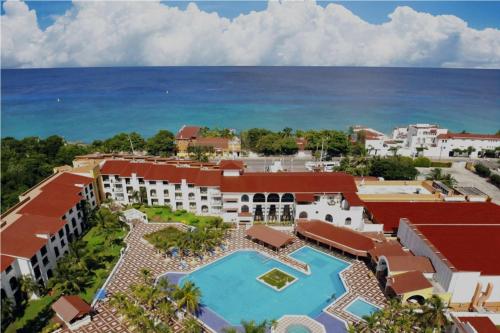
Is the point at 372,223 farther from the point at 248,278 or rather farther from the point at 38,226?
the point at 38,226

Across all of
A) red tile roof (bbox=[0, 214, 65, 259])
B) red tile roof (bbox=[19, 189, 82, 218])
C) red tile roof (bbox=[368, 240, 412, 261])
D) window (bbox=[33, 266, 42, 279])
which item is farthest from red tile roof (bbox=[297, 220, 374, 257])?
red tile roof (bbox=[19, 189, 82, 218])

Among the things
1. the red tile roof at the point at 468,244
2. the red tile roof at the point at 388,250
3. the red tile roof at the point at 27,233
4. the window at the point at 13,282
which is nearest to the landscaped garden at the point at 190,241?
the red tile roof at the point at 27,233

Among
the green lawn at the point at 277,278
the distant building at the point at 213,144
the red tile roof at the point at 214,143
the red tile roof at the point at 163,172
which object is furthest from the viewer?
the red tile roof at the point at 214,143

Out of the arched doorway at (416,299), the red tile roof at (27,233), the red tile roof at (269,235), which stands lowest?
the arched doorway at (416,299)

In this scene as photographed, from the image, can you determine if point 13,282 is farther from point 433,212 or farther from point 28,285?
point 433,212

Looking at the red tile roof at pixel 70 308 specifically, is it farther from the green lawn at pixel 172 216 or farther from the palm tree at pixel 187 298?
the green lawn at pixel 172 216

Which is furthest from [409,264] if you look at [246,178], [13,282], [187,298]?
[13,282]

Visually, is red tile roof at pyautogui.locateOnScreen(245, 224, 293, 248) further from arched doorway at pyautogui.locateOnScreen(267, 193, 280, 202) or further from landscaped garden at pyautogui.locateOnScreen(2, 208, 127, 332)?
landscaped garden at pyautogui.locateOnScreen(2, 208, 127, 332)

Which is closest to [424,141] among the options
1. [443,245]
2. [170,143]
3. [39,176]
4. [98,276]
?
[443,245]
